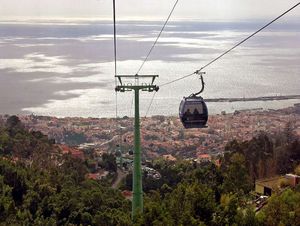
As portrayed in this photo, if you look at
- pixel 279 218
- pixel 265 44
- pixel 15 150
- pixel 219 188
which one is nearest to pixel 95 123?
pixel 15 150

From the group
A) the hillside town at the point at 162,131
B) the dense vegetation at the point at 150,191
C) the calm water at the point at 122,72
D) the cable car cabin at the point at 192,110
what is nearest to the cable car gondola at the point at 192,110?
the cable car cabin at the point at 192,110

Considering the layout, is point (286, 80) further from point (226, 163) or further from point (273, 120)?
point (226, 163)

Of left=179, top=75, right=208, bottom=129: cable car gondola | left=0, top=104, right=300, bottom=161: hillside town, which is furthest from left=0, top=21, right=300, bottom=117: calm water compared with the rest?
left=179, top=75, right=208, bottom=129: cable car gondola

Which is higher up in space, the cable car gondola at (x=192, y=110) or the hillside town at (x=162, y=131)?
the cable car gondola at (x=192, y=110)

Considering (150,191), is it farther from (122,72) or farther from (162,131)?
(122,72)

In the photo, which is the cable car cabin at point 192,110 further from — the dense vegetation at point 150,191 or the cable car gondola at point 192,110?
the dense vegetation at point 150,191

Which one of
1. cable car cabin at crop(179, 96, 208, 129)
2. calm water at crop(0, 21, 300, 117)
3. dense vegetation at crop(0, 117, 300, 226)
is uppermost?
calm water at crop(0, 21, 300, 117)

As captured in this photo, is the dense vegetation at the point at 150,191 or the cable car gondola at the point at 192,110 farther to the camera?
the dense vegetation at the point at 150,191

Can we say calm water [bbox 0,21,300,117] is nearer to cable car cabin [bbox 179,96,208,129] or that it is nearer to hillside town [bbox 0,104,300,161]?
hillside town [bbox 0,104,300,161]

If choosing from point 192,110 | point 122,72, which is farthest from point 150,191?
point 122,72
